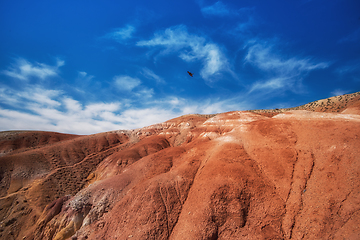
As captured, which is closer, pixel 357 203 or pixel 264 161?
pixel 357 203

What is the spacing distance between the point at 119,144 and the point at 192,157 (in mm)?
43819

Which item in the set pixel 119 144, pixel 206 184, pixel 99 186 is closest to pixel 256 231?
pixel 206 184

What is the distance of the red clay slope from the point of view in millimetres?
14109

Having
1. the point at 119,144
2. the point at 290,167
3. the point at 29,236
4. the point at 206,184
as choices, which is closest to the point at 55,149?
the point at 119,144

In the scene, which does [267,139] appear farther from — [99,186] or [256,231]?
[99,186]

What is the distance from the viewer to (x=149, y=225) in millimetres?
17297

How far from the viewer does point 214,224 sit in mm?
16000

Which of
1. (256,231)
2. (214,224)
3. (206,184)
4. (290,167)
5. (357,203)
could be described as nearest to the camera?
(357,203)

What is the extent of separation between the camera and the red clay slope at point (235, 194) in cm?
1411

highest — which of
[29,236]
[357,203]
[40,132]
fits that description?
[40,132]

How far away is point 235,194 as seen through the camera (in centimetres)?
1750

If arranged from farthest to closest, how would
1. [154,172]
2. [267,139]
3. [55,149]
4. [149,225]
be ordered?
1. [55,149]
2. [154,172]
3. [267,139]
4. [149,225]

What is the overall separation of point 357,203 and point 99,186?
29.4 m

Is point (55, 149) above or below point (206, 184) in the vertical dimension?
above
